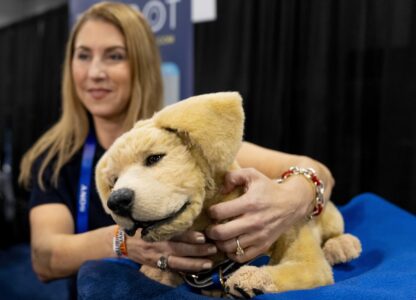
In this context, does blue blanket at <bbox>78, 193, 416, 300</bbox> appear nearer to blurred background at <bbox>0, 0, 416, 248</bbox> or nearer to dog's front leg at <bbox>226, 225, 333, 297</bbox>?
dog's front leg at <bbox>226, 225, 333, 297</bbox>

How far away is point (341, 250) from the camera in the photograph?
31.4 inches

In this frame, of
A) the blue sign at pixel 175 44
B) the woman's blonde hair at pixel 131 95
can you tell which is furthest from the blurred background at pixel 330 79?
the woman's blonde hair at pixel 131 95

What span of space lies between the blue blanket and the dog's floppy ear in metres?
0.21

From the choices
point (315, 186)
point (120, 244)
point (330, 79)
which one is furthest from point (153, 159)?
point (330, 79)

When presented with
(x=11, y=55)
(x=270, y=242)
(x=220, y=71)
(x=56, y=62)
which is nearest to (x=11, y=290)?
(x=220, y=71)

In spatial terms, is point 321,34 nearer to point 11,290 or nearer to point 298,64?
point 298,64

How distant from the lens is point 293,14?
2.05 metres

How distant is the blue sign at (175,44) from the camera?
163cm

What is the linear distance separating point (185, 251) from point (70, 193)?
0.63 meters

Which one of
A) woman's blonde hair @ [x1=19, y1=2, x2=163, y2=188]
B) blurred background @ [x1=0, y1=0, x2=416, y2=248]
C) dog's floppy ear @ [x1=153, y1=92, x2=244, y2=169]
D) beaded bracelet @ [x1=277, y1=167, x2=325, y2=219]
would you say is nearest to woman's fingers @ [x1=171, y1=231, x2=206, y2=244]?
dog's floppy ear @ [x1=153, y1=92, x2=244, y2=169]

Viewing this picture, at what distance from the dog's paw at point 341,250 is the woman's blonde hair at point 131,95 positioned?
0.67 m

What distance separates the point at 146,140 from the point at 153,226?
12 centimetres

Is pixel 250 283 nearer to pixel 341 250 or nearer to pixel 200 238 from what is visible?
pixel 200 238

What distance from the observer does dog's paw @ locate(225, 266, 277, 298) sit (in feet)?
1.94
